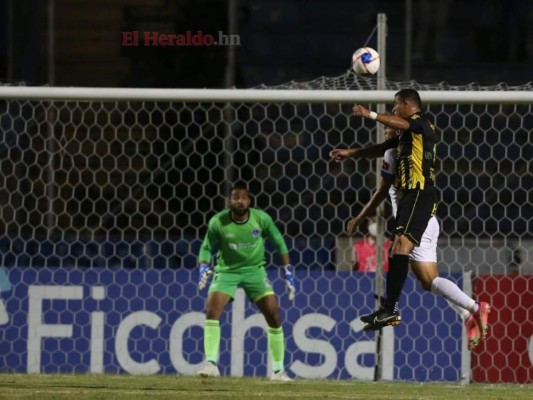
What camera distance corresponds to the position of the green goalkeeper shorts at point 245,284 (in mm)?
12445

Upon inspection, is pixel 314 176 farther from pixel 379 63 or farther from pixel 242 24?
pixel 379 63

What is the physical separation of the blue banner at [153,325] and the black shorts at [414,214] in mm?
3244

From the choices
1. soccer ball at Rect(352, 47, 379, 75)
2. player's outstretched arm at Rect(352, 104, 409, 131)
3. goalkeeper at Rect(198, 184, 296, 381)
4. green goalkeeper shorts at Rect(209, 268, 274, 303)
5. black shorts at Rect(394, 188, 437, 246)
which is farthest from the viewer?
green goalkeeper shorts at Rect(209, 268, 274, 303)

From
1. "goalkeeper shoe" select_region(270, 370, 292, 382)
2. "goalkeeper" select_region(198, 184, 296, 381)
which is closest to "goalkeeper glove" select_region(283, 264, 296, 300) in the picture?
"goalkeeper" select_region(198, 184, 296, 381)

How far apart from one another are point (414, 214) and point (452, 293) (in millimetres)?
641

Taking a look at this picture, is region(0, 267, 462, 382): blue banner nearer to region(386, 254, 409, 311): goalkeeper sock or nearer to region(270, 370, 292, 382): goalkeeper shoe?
region(270, 370, 292, 382): goalkeeper shoe

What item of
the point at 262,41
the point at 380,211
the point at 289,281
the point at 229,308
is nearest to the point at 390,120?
the point at 380,211

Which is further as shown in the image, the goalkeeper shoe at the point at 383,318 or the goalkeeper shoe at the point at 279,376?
the goalkeeper shoe at the point at 279,376

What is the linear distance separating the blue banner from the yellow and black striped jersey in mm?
3292

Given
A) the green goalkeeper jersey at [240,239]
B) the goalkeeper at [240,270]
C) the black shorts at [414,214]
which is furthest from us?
the green goalkeeper jersey at [240,239]

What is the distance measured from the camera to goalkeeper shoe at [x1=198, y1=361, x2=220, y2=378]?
1195cm

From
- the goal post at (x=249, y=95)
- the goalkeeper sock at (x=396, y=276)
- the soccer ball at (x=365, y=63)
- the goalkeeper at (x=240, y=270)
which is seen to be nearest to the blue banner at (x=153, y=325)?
the goalkeeper at (x=240, y=270)

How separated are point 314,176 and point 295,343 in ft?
10.7

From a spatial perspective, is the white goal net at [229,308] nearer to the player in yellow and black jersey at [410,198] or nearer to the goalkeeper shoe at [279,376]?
the goalkeeper shoe at [279,376]
